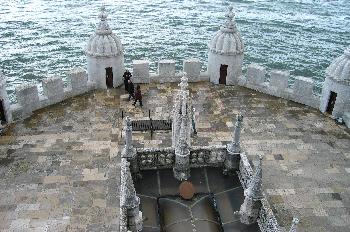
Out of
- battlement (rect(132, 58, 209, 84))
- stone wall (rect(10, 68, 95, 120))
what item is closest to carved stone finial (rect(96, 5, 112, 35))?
stone wall (rect(10, 68, 95, 120))

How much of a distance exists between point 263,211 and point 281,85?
33.0 feet

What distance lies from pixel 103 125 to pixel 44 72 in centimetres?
1601

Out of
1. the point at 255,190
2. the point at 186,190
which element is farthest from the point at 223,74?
the point at 255,190

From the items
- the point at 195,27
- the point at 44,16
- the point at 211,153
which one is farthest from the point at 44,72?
the point at 211,153

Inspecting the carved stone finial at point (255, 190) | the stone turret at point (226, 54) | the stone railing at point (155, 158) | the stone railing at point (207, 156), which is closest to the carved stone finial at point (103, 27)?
the stone turret at point (226, 54)

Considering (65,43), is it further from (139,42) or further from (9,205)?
(9,205)

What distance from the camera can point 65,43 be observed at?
38688mm

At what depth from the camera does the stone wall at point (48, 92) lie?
20016mm

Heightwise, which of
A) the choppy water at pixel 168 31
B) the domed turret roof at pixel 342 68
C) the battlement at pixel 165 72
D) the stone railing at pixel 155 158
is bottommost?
the choppy water at pixel 168 31

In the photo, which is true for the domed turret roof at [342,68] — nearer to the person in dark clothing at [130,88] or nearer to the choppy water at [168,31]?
the person in dark clothing at [130,88]

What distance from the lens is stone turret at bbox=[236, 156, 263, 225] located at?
1369 centimetres

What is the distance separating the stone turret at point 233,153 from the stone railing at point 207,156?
0.26 metres

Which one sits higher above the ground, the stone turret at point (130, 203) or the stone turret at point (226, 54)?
the stone turret at point (226, 54)

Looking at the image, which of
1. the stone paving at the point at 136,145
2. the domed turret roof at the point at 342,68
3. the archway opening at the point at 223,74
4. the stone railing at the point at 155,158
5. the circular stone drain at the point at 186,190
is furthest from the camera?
the archway opening at the point at 223,74
